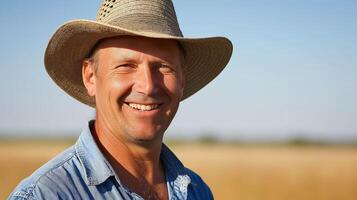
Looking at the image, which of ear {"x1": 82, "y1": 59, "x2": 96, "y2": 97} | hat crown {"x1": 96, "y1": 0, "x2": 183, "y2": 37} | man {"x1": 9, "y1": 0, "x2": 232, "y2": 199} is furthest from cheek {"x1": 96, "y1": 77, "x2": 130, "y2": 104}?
hat crown {"x1": 96, "y1": 0, "x2": 183, "y2": 37}

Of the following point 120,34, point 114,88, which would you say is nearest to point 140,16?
point 120,34

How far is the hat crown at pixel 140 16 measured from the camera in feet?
9.95

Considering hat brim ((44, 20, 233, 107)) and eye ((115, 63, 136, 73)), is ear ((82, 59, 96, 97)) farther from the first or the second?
eye ((115, 63, 136, 73))

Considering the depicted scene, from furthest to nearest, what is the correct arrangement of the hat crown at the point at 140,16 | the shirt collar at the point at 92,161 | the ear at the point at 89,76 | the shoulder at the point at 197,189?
the shoulder at the point at 197,189 → the ear at the point at 89,76 → the hat crown at the point at 140,16 → the shirt collar at the point at 92,161

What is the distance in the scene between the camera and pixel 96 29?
2990 mm

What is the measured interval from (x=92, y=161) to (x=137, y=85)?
Result: 1.47 feet

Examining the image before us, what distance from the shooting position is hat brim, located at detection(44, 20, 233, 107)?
3.02 m

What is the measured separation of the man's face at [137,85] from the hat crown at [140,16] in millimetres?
75

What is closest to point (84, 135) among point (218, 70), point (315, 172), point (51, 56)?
point (51, 56)

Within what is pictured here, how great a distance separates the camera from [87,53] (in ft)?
10.8

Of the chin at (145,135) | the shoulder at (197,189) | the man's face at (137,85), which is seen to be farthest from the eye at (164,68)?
the shoulder at (197,189)

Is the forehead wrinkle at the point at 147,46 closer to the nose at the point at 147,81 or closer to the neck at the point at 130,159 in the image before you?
the nose at the point at 147,81

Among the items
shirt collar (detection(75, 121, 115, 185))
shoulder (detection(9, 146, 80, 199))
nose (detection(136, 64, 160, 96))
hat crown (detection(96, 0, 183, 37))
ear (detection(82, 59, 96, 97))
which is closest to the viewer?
shoulder (detection(9, 146, 80, 199))

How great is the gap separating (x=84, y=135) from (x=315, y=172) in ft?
64.5
